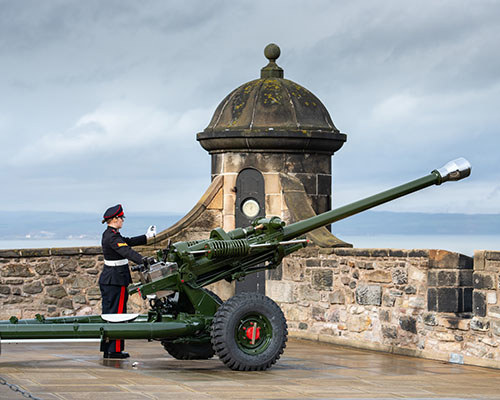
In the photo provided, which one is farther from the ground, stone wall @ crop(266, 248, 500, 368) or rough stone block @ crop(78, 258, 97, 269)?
rough stone block @ crop(78, 258, 97, 269)

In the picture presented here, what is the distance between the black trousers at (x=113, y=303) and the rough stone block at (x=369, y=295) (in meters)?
2.97

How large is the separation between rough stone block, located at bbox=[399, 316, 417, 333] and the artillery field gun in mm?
1965

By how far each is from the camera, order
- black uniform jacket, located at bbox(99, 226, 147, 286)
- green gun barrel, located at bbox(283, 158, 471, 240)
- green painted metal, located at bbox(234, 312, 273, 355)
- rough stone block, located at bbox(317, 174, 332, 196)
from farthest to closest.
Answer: rough stone block, located at bbox(317, 174, 332, 196) < green gun barrel, located at bbox(283, 158, 471, 240) < black uniform jacket, located at bbox(99, 226, 147, 286) < green painted metal, located at bbox(234, 312, 273, 355)

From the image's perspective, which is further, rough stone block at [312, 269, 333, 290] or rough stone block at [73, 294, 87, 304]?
rough stone block at [73, 294, 87, 304]

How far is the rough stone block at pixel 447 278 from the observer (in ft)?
35.8

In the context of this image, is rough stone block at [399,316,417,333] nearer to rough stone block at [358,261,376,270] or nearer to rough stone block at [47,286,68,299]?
rough stone block at [358,261,376,270]

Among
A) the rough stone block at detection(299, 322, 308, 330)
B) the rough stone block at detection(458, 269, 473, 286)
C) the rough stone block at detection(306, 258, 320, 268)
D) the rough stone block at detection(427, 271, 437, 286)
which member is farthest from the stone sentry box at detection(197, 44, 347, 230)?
the rough stone block at detection(458, 269, 473, 286)

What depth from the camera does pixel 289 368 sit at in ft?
32.0

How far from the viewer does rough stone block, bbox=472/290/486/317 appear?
34.5ft

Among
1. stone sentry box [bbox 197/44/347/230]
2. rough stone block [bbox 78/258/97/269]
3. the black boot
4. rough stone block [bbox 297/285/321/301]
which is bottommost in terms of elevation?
the black boot

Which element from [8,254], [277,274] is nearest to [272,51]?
[277,274]

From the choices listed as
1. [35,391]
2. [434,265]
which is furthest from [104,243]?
[434,265]

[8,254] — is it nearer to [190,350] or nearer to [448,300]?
[190,350]

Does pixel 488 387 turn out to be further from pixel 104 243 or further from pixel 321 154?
pixel 321 154
